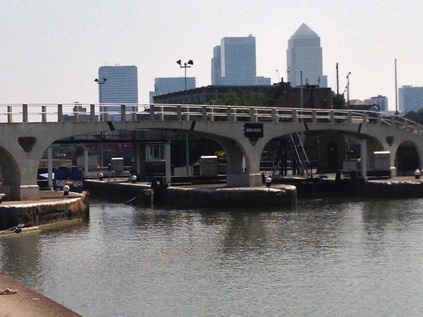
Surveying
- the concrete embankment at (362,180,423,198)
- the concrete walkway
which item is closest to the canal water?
the concrete walkway

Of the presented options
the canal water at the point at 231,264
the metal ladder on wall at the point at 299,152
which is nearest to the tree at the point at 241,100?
the metal ladder on wall at the point at 299,152

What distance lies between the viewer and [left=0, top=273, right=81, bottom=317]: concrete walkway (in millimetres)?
22359

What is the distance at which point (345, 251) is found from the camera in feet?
126

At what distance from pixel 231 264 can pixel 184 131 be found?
2533 centimetres

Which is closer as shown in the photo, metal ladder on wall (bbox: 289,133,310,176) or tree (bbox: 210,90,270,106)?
metal ladder on wall (bbox: 289,133,310,176)

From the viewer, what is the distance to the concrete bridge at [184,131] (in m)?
51.6

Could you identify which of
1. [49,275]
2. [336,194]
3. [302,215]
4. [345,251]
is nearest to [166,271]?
[49,275]

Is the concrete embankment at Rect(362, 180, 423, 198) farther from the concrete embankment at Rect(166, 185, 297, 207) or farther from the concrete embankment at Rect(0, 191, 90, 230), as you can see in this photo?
the concrete embankment at Rect(0, 191, 90, 230)

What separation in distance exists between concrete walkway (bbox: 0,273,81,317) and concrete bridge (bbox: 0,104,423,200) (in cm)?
2638

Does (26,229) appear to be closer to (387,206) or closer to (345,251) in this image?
(345,251)

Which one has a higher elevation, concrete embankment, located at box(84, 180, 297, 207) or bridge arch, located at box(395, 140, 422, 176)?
bridge arch, located at box(395, 140, 422, 176)

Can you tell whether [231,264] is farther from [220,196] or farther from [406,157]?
[406,157]

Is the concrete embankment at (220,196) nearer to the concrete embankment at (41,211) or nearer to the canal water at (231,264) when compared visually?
the canal water at (231,264)

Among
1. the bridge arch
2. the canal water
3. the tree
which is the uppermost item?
the tree
